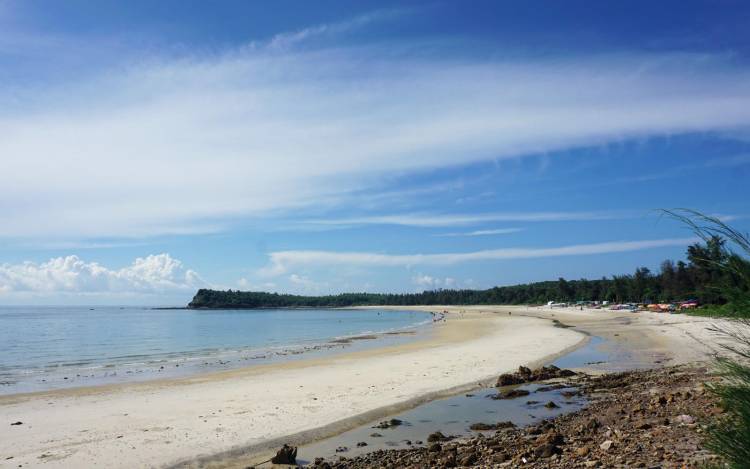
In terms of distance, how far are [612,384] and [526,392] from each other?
9.31ft

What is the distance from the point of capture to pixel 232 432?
1272cm

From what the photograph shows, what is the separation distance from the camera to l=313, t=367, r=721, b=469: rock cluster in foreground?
26.9 ft

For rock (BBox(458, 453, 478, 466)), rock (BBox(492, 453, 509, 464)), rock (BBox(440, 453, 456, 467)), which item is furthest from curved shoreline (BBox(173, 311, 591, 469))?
rock (BBox(492, 453, 509, 464))

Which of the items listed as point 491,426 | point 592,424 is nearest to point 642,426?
point 592,424

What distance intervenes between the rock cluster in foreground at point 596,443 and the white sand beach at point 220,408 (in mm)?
1748

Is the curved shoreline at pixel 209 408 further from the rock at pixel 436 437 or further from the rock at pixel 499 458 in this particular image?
the rock at pixel 499 458

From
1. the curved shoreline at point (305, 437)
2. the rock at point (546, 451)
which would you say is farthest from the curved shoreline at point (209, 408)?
the rock at point (546, 451)

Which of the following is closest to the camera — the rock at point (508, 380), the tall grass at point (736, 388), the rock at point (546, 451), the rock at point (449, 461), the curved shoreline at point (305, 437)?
the tall grass at point (736, 388)

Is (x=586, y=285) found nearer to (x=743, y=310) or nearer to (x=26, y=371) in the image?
(x=26, y=371)

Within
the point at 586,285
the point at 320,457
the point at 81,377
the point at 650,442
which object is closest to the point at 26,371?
the point at 81,377

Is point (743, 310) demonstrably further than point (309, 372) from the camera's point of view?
No

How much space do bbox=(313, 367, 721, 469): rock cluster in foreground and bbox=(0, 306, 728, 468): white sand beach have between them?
175 cm

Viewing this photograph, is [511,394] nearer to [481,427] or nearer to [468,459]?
[481,427]

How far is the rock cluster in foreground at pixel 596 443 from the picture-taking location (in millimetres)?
8188
